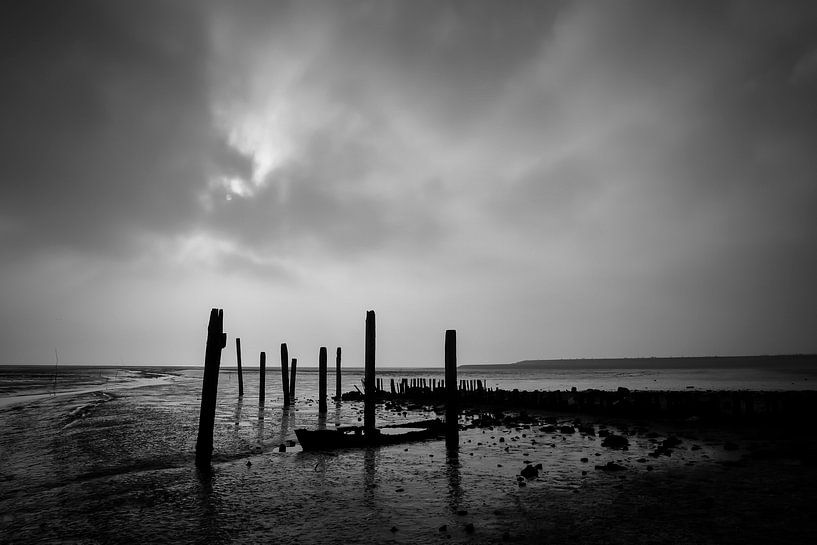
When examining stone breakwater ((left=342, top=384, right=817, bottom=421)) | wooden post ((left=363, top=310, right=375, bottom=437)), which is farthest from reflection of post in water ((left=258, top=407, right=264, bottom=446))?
stone breakwater ((left=342, top=384, right=817, bottom=421))

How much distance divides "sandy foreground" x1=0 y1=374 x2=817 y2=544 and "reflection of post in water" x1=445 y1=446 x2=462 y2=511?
0.05 metres

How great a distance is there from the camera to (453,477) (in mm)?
11008

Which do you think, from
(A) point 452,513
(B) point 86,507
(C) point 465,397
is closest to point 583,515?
(A) point 452,513

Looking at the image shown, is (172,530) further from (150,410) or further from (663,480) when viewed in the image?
(150,410)

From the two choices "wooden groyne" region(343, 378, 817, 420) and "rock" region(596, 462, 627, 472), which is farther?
"wooden groyne" region(343, 378, 817, 420)

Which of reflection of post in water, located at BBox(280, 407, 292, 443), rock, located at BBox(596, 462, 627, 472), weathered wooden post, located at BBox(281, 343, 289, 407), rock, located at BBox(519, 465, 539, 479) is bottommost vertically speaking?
reflection of post in water, located at BBox(280, 407, 292, 443)

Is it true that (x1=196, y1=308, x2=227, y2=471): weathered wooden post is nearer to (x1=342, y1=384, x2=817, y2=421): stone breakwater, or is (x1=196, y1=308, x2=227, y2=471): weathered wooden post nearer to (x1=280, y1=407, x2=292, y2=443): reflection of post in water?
(x1=280, y1=407, x2=292, y2=443): reflection of post in water

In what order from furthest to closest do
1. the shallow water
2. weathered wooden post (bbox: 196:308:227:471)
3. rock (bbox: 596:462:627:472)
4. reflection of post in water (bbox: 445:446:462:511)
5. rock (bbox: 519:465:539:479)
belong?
weathered wooden post (bbox: 196:308:227:471) → rock (bbox: 596:462:627:472) → rock (bbox: 519:465:539:479) → reflection of post in water (bbox: 445:446:462:511) → the shallow water

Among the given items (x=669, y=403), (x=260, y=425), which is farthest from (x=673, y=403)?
(x=260, y=425)

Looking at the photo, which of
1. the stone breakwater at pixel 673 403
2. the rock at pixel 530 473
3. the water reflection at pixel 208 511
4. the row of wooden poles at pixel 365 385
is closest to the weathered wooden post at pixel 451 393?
the row of wooden poles at pixel 365 385

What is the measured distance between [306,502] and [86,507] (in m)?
4.19

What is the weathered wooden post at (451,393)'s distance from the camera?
15609 millimetres

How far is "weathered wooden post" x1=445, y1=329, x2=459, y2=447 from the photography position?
51.2ft

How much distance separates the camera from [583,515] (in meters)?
8.04
